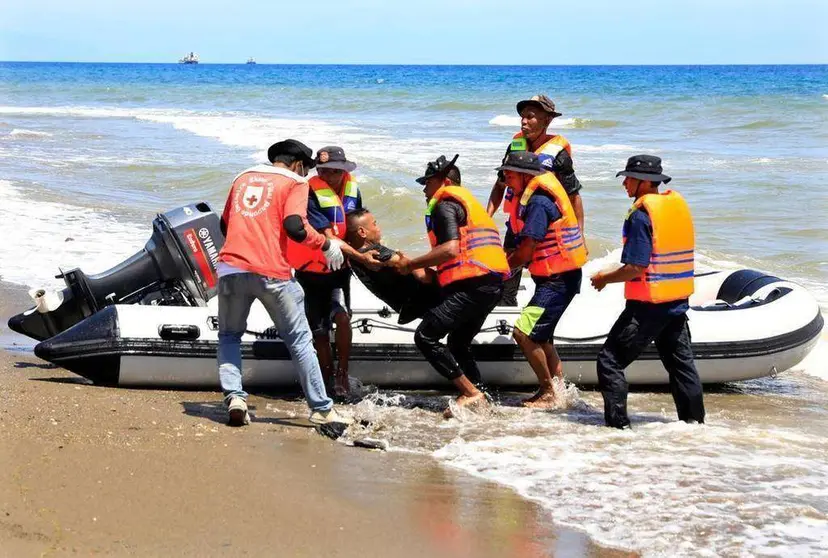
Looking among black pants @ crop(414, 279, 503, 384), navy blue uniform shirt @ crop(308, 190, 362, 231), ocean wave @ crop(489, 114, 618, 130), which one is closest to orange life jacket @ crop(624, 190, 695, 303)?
black pants @ crop(414, 279, 503, 384)

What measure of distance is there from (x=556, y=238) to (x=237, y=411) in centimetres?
194

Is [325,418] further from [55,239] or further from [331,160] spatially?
[55,239]

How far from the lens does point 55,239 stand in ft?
35.9

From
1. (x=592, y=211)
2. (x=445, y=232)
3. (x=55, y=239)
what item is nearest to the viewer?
(x=445, y=232)

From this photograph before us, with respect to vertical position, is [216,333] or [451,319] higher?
[451,319]

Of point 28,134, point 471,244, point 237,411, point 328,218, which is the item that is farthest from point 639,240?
point 28,134

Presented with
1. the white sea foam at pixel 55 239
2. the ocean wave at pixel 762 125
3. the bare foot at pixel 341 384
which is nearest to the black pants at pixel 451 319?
the bare foot at pixel 341 384

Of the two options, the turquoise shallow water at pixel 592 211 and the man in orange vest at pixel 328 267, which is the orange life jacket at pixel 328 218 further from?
the turquoise shallow water at pixel 592 211

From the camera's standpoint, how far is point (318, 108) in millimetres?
38344

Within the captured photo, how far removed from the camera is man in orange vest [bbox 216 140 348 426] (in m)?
5.26

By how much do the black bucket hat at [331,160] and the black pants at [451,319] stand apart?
0.92 meters

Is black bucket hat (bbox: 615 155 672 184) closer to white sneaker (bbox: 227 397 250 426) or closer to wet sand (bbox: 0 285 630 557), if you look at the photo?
wet sand (bbox: 0 285 630 557)

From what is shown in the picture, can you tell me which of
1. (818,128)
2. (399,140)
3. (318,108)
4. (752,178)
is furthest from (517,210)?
(318,108)

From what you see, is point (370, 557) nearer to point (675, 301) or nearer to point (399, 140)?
point (675, 301)
